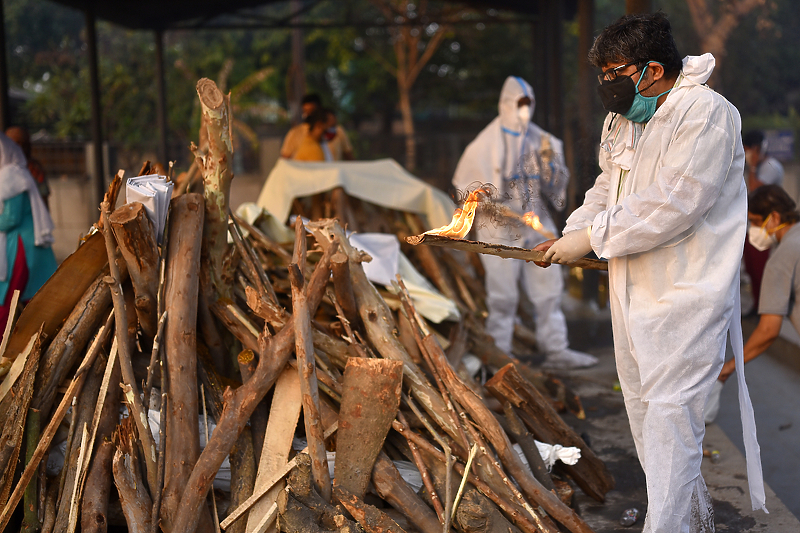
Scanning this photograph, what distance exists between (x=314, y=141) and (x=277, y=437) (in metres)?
4.61

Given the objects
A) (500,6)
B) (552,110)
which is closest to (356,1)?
(500,6)

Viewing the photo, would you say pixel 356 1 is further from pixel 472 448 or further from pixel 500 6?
pixel 472 448

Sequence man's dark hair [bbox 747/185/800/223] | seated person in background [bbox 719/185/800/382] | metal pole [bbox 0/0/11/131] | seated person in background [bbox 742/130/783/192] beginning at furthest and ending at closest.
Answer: seated person in background [bbox 742/130/783/192] < metal pole [bbox 0/0/11/131] < man's dark hair [bbox 747/185/800/223] < seated person in background [bbox 719/185/800/382]

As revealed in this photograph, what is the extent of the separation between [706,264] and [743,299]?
245 inches

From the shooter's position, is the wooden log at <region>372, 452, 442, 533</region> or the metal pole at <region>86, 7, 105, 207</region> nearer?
the wooden log at <region>372, 452, 442, 533</region>

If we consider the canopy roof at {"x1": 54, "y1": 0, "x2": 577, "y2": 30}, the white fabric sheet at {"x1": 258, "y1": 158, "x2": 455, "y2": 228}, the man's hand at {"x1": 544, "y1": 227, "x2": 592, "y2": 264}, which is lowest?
the white fabric sheet at {"x1": 258, "y1": 158, "x2": 455, "y2": 228}

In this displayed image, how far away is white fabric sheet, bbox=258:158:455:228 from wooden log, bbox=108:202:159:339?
9.47ft

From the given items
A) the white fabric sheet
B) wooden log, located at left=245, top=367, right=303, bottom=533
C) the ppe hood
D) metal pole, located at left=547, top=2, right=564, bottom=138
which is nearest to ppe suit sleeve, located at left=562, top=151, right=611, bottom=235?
wooden log, located at left=245, top=367, right=303, bottom=533

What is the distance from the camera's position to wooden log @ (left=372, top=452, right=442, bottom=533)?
2898 mm

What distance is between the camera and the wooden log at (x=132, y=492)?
284cm

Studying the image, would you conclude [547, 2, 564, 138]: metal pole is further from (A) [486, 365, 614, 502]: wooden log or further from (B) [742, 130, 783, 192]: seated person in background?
(A) [486, 365, 614, 502]: wooden log

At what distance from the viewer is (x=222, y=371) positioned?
12.2ft

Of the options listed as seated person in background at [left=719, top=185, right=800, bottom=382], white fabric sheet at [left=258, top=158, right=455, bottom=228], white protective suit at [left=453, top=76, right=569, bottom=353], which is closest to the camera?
seated person in background at [left=719, top=185, right=800, bottom=382]

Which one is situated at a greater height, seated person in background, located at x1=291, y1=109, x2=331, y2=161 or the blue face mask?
the blue face mask
